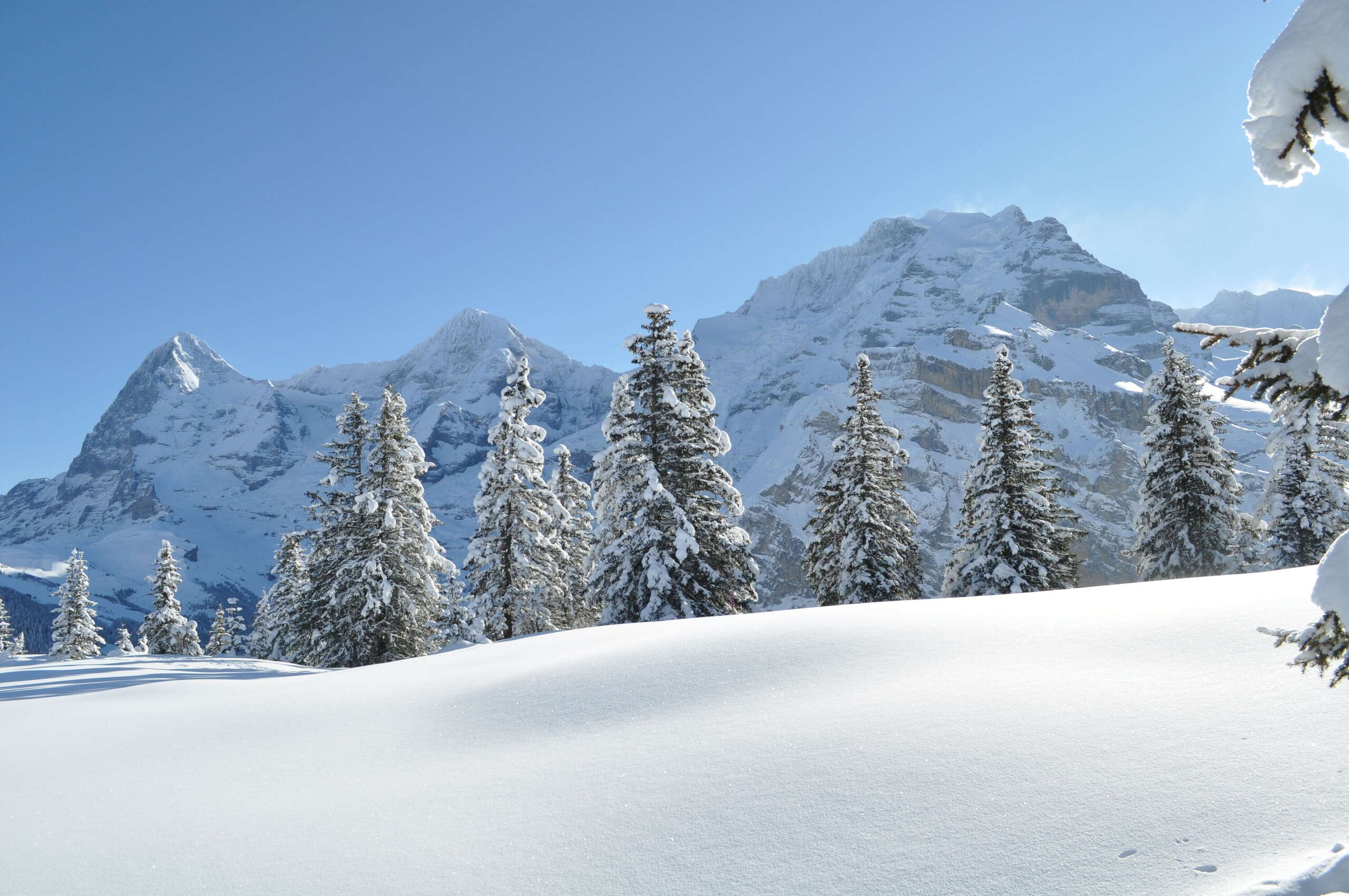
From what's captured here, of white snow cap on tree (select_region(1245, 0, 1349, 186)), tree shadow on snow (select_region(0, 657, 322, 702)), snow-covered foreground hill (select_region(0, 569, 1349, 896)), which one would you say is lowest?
tree shadow on snow (select_region(0, 657, 322, 702))

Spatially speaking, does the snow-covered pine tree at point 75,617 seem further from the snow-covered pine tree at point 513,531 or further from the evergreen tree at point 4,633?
the snow-covered pine tree at point 513,531

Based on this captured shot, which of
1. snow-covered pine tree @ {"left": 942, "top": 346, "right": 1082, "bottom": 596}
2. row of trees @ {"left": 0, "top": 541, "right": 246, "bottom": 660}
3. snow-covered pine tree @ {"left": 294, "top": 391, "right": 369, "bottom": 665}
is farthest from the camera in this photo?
row of trees @ {"left": 0, "top": 541, "right": 246, "bottom": 660}

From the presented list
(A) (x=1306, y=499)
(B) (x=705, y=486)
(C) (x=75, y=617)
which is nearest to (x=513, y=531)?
(B) (x=705, y=486)

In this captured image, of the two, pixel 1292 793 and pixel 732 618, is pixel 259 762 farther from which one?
pixel 1292 793

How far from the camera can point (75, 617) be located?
4125 cm

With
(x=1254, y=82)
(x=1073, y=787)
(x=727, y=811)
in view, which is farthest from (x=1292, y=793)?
(x=1254, y=82)

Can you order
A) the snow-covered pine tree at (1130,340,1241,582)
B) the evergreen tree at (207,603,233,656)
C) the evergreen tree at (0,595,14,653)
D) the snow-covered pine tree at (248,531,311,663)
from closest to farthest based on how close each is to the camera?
1. the snow-covered pine tree at (1130,340,1241,582)
2. the snow-covered pine tree at (248,531,311,663)
3. the evergreen tree at (207,603,233,656)
4. the evergreen tree at (0,595,14,653)

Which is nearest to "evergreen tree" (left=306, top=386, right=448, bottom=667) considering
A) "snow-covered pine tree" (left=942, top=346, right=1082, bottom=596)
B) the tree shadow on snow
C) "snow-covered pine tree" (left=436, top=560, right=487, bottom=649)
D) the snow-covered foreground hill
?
"snow-covered pine tree" (left=436, top=560, right=487, bottom=649)

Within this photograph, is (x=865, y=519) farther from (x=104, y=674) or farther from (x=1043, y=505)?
(x=104, y=674)

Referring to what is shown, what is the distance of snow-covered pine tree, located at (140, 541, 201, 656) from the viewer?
38594mm

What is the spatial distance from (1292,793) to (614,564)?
1878 centimetres

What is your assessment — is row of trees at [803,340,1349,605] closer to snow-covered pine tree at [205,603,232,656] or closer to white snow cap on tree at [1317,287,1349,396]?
white snow cap on tree at [1317,287,1349,396]

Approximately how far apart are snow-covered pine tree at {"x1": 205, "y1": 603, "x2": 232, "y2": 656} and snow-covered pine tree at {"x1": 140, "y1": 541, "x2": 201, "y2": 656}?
8.66 meters

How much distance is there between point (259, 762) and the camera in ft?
19.9
